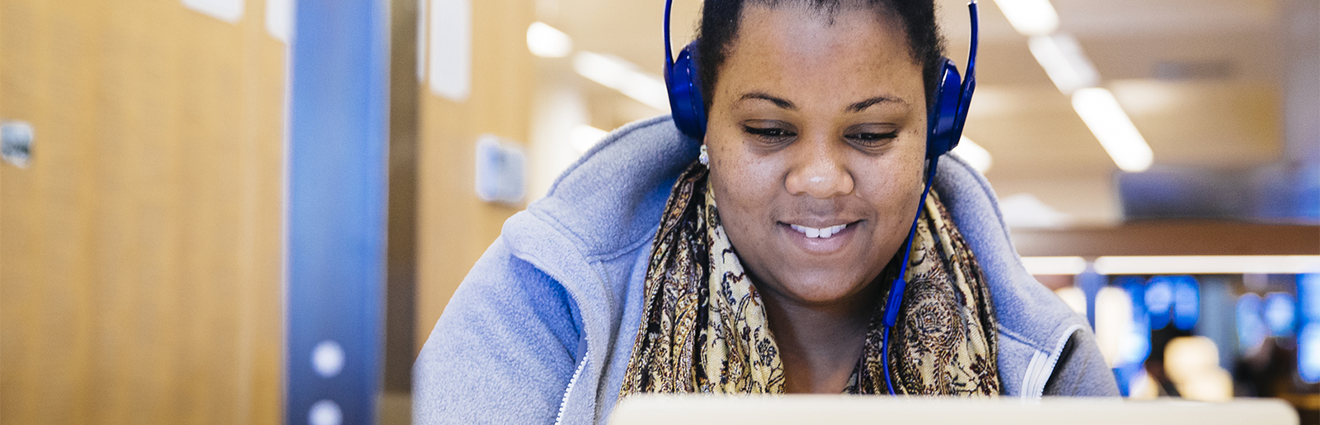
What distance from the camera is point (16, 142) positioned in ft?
4.52

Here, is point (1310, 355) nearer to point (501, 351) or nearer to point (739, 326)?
point (739, 326)

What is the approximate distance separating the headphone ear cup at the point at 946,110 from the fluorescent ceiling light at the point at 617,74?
301cm

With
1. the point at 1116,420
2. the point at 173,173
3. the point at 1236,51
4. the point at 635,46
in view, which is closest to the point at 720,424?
the point at 1116,420

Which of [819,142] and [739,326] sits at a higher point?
[819,142]

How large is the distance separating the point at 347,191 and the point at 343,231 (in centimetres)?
1

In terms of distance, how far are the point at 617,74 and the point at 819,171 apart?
10.9 ft

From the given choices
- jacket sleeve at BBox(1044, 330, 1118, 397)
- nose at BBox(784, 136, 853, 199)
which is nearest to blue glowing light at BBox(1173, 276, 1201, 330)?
jacket sleeve at BBox(1044, 330, 1118, 397)

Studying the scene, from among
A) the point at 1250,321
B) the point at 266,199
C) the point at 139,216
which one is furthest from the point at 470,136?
the point at 1250,321

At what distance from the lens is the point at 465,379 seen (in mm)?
911

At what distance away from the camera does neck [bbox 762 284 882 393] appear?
1059mm

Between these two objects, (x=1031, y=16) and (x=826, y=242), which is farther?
(x=1031, y=16)

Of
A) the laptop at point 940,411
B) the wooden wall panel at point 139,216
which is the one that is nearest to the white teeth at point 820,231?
the laptop at point 940,411

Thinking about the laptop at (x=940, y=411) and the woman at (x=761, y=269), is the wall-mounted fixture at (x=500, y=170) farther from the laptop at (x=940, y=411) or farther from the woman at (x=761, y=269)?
the laptop at (x=940, y=411)

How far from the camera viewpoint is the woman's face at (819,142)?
90cm
